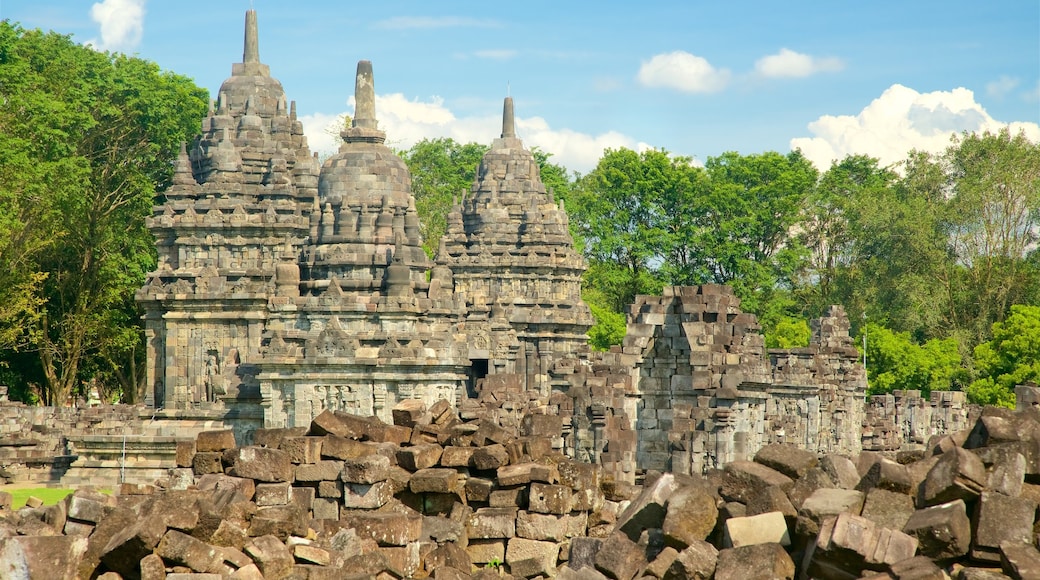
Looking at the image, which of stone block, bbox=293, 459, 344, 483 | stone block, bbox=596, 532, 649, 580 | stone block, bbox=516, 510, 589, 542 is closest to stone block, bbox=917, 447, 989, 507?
stone block, bbox=596, 532, 649, 580

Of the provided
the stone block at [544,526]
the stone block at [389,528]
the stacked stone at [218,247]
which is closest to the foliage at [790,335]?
the stacked stone at [218,247]

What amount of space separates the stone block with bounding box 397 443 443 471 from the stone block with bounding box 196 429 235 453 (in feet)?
5.70

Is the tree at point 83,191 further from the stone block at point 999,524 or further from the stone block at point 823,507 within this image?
the stone block at point 999,524

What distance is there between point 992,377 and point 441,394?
20201 mm

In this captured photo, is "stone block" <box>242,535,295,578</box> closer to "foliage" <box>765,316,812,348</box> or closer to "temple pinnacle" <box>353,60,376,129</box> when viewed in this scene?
"temple pinnacle" <box>353,60,376,129</box>

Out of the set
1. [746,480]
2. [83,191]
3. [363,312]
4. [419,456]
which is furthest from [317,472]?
[83,191]

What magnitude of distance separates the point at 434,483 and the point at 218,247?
2421 cm

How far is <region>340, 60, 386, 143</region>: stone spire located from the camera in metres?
36.5

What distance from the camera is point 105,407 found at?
131 feet

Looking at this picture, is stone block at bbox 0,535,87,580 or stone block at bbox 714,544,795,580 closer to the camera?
stone block at bbox 714,544,795,580

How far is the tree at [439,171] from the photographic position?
73.1 m

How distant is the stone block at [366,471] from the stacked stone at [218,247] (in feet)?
67.5

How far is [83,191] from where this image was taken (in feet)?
161

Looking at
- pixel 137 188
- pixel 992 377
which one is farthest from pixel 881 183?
pixel 137 188
